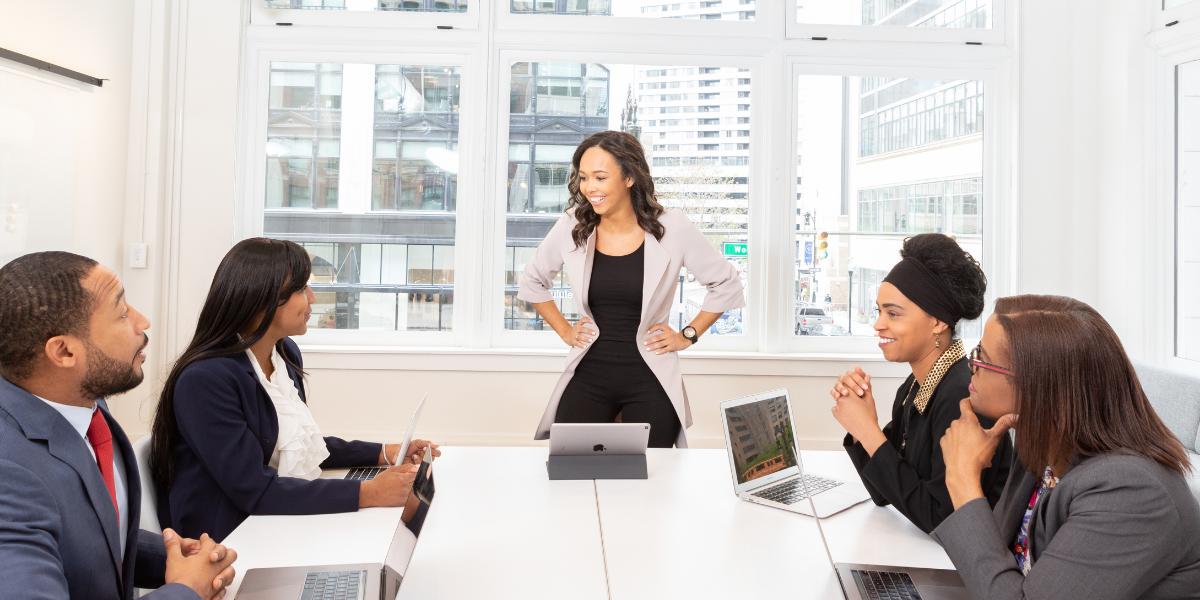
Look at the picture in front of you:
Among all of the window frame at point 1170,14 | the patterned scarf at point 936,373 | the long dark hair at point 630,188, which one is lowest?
the patterned scarf at point 936,373

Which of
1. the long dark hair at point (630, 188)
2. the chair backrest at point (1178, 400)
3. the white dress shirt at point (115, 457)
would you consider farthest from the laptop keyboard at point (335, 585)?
the chair backrest at point (1178, 400)

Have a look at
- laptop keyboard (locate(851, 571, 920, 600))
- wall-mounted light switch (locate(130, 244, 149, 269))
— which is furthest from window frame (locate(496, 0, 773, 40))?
laptop keyboard (locate(851, 571, 920, 600))

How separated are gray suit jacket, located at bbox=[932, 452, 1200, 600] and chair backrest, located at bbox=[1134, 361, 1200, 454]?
2219 millimetres

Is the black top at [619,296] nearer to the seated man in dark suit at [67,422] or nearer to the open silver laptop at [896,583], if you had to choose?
the open silver laptop at [896,583]

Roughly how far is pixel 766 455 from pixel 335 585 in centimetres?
103

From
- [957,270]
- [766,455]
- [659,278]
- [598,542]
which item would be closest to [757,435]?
[766,455]

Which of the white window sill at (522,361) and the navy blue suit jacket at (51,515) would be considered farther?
the white window sill at (522,361)

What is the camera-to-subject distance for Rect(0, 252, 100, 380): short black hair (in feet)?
3.52

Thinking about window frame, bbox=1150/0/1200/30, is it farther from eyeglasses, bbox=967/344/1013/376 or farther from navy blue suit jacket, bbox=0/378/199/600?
navy blue suit jacket, bbox=0/378/199/600

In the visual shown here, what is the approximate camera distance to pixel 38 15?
3090 millimetres

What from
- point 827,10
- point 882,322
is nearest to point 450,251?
point 827,10

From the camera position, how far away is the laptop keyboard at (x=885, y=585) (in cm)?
125

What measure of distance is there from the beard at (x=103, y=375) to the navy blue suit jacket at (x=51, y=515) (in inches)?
2.5

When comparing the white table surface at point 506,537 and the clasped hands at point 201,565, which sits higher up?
the clasped hands at point 201,565
